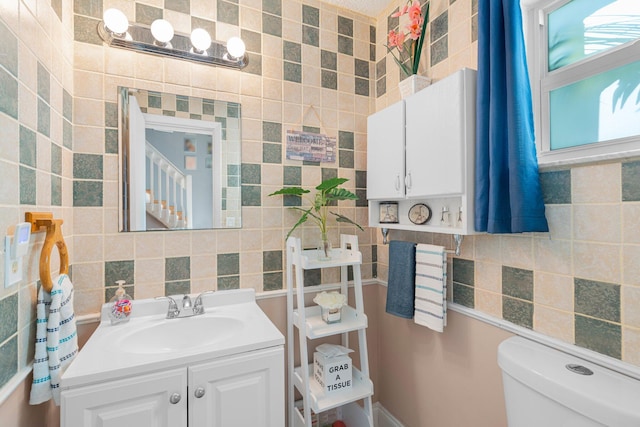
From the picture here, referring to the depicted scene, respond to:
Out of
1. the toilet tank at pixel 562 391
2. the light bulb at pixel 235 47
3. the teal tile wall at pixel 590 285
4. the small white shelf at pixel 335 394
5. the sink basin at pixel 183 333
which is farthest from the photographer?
the light bulb at pixel 235 47

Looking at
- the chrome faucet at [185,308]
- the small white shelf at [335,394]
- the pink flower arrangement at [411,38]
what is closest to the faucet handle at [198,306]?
the chrome faucet at [185,308]

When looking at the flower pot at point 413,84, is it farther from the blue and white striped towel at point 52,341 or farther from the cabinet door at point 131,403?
the blue and white striped towel at point 52,341

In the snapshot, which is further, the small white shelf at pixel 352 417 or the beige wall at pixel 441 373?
the small white shelf at pixel 352 417

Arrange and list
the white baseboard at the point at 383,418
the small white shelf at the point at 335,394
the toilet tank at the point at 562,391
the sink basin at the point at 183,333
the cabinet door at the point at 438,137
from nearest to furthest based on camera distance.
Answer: the toilet tank at the point at 562,391, the cabinet door at the point at 438,137, the sink basin at the point at 183,333, the small white shelf at the point at 335,394, the white baseboard at the point at 383,418

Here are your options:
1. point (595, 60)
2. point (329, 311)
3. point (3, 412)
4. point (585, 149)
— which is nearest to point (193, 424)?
point (3, 412)

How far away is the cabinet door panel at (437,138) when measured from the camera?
1.12 m

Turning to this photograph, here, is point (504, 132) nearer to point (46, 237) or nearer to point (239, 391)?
point (239, 391)

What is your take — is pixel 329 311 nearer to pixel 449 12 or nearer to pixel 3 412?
pixel 3 412

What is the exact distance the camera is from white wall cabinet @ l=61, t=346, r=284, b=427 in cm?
87

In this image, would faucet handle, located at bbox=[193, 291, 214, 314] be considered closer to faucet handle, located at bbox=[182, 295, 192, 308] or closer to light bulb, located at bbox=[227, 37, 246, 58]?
faucet handle, located at bbox=[182, 295, 192, 308]

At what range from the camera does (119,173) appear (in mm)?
1302

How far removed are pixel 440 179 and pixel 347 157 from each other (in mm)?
711

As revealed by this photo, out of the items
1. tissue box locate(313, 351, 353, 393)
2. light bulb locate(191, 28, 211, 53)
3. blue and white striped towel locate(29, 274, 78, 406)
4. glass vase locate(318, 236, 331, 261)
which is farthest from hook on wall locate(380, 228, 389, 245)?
blue and white striped towel locate(29, 274, 78, 406)

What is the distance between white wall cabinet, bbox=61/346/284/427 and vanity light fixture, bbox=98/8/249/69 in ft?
4.42
